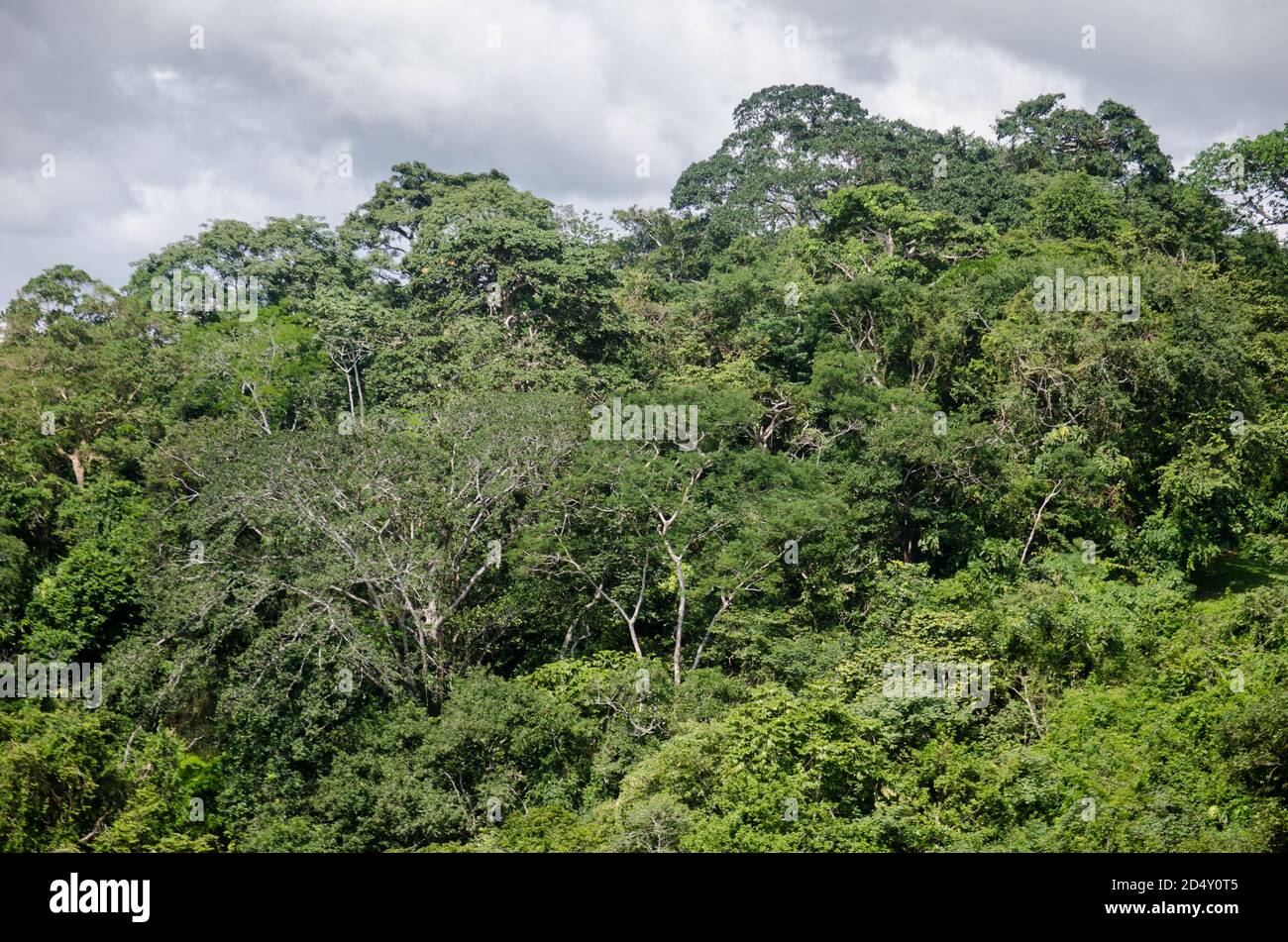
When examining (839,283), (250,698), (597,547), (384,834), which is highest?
(839,283)

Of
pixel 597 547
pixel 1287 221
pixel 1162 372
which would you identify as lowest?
pixel 597 547

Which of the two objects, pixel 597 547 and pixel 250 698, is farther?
pixel 597 547

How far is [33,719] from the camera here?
48.0 feet

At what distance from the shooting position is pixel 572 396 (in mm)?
22188

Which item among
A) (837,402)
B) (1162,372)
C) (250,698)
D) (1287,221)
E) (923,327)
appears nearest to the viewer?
(250,698)

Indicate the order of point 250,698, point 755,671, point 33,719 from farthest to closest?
point 755,671 → point 250,698 → point 33,719

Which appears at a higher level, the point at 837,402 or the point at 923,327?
the point at 923,327

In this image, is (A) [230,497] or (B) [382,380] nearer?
(A) [230,497]

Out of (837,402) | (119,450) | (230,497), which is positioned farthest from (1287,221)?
(119,450)

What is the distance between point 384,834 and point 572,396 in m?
10.0

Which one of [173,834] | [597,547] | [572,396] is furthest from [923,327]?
[173,834]

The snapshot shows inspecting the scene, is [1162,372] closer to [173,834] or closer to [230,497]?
[230,497]

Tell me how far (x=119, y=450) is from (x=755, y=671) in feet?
50.5

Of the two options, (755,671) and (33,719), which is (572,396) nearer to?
(755,671)
